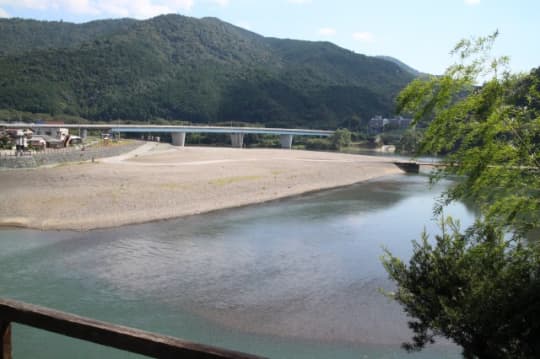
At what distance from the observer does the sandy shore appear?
20.3 meters

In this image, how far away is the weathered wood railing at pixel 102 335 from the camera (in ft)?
7.78

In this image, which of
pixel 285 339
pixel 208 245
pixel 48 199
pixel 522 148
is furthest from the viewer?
pixel 48 199

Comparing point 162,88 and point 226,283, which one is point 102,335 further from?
point 162,88

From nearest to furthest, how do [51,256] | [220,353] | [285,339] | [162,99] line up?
[220,353], [285,339], [51,256], [162,99]

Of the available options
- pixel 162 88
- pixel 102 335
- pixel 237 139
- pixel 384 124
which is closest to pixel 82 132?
pixel 237 139

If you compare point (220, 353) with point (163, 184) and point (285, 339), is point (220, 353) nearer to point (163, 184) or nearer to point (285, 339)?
point (285, 339)

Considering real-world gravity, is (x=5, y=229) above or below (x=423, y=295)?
below

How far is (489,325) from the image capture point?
5.09 metres

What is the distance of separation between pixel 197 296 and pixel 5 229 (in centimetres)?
1091

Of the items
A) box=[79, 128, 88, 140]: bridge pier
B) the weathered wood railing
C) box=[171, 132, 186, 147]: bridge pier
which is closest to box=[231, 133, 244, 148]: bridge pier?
box=[171, 132, 186, 147]: bridge pier

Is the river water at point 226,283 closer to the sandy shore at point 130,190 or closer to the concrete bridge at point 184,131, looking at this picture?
the sandy shore at point 130,190

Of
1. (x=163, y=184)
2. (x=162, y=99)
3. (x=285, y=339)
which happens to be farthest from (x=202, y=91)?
(x=285, y=339)

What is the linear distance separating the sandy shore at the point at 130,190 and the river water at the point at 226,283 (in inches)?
73.0

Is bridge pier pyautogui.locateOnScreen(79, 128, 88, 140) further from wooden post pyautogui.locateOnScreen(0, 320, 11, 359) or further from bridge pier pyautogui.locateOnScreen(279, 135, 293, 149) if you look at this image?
wooden post pyautogui.locateOnScreen(0, 320, 11, 359)
